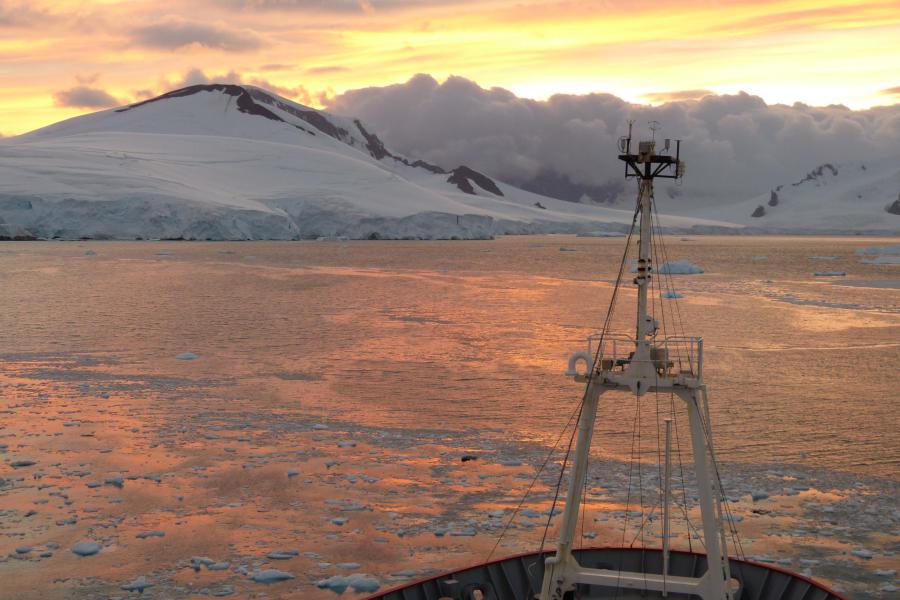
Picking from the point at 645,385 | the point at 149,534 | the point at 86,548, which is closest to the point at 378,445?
the point at 149,534

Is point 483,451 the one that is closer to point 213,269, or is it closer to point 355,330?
point 355,330

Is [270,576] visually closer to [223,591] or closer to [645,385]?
[223,591]

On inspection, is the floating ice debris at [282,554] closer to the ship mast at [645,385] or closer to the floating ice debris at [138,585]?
the floating ice debris at [138,585]

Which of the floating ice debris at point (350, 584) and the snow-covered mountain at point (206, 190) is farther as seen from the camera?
the snow-covered mountain at point (206, 190)

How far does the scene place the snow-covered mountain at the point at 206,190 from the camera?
110062mm

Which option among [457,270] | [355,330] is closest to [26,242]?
[457,270]

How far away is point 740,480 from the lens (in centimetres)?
1762

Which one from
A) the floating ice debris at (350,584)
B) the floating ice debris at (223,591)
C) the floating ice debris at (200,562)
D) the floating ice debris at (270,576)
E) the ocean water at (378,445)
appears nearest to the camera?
the floating ice debris at (223,591)

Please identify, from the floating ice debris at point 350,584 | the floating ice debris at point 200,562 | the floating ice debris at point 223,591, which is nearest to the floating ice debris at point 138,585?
the floating ice debris at point 200,562

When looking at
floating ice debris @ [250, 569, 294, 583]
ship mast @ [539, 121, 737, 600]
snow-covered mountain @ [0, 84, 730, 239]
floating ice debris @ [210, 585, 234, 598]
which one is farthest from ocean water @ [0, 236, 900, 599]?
snow-covered mountain @ [0, 84, 730, 239]

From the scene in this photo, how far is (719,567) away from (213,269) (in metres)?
72.9

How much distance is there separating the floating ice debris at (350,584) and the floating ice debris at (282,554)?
98cm

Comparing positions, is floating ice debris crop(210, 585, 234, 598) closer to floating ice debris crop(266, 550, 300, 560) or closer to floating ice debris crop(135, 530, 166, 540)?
floating ice debris crop(266, 550, 300, 560)

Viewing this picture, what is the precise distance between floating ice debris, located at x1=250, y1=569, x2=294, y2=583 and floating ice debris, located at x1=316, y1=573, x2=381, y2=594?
0.48 m
